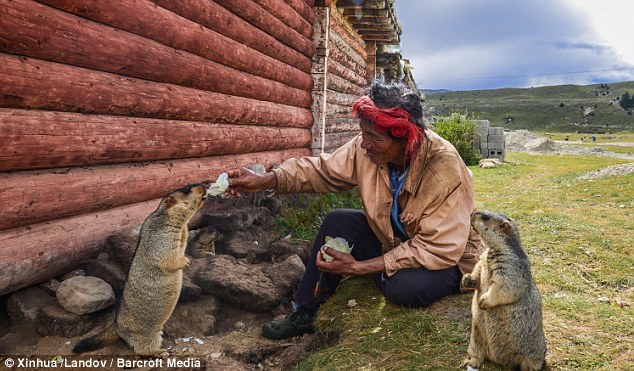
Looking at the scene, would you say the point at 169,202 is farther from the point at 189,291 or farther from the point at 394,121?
the point at 394,121

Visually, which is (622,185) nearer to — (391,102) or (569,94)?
(391,102)

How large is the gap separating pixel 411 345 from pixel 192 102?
11.0ft

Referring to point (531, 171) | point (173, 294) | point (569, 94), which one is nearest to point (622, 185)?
point (531, 171)

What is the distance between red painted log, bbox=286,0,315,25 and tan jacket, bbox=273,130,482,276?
15.2 feet

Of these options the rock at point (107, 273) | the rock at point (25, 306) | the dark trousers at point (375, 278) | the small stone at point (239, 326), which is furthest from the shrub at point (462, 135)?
the rock at point (25, 306)

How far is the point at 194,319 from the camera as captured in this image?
13.7ft

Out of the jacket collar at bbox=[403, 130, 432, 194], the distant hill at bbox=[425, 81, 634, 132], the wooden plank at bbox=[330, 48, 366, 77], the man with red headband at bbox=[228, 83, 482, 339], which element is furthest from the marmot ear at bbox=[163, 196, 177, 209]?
the distant hill at bbox=[425, 81, 634, 132]

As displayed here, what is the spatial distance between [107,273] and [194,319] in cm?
84

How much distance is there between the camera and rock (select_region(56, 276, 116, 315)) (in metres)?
3.63

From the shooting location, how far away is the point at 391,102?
378 centimetres

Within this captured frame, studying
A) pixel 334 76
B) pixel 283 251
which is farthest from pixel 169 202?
pixel 334 76

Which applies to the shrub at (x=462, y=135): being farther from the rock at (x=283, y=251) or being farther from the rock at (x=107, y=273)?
the rock at (x=107, y=273)

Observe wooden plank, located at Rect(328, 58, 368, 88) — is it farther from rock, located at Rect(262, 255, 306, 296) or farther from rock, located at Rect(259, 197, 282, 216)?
rock, located at Rect(262, 255, 306, 296)

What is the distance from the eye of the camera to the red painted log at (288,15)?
6.95m
